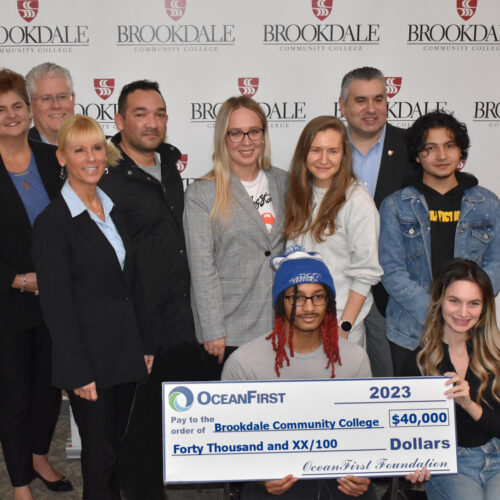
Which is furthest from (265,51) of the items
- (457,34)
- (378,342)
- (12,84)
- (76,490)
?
(76,490)

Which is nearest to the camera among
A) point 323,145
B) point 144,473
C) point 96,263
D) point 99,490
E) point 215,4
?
point 96,263

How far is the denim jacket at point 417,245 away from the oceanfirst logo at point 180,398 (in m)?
1.22

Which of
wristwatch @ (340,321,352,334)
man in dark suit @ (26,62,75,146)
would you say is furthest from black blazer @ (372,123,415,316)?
man in dark suit @ (26,62,75,146)

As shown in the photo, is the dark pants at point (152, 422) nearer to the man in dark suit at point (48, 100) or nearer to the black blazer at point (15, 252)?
the black blazer at point (15, 252)

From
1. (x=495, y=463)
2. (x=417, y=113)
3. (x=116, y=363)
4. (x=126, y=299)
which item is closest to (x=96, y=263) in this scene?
(x=126, y=299)

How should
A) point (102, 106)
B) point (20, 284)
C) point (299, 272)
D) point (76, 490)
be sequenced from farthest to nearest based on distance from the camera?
point (102, 106) → point (76, 490) → point (20, 284) → point (299, 272)

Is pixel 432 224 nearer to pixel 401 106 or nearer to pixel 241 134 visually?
pixel 241 134

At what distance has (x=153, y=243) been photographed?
297cm

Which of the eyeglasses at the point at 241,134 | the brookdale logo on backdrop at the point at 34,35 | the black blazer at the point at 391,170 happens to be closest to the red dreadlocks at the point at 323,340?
the black blazer at the point at 391,170

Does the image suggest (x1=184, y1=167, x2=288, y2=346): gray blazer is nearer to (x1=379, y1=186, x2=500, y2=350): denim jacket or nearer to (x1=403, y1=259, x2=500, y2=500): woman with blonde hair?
(x1=379, y1=186, x2=500, y2=350): denim jacket

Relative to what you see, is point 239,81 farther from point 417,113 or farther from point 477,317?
point 477,317

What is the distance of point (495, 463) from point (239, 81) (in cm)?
294

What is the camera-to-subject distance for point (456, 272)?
7.88 ft

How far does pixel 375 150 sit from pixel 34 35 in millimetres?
2498
